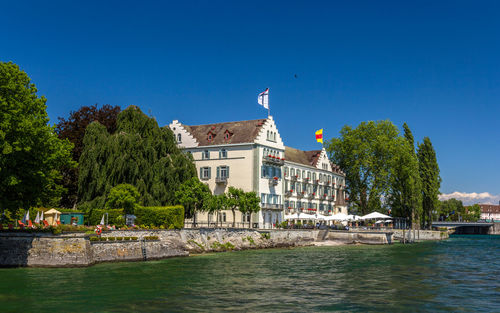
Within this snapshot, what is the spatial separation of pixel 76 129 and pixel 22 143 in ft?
107

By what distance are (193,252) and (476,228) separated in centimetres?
15049

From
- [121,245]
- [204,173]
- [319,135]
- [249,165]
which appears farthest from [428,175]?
[121,245]

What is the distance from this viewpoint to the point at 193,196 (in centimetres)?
6300

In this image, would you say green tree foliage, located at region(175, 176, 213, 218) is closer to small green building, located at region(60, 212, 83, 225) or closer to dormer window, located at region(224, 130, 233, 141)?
small green building, located at region(60, 212, 83, 225)

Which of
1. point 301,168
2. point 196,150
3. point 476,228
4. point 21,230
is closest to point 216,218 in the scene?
point 196,150

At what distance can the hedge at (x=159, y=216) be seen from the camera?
178 feet

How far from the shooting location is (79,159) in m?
60.0

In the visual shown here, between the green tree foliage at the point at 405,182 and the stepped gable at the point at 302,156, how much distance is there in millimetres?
14341

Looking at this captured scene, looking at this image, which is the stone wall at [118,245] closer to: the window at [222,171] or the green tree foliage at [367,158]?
the window at [222,171]

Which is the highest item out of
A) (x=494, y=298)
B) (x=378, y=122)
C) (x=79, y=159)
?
(x=378, y=122)

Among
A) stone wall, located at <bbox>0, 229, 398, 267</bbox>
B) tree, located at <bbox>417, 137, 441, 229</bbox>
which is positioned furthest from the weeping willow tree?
tree, located at <bbox>417, 137, 441, 229</bbox>

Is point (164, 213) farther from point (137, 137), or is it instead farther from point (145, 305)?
point (145, 305)

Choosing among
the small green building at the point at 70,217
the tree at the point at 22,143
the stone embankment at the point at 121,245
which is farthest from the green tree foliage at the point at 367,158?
the tree at the point at 22,143

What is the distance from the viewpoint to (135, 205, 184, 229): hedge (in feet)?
178
